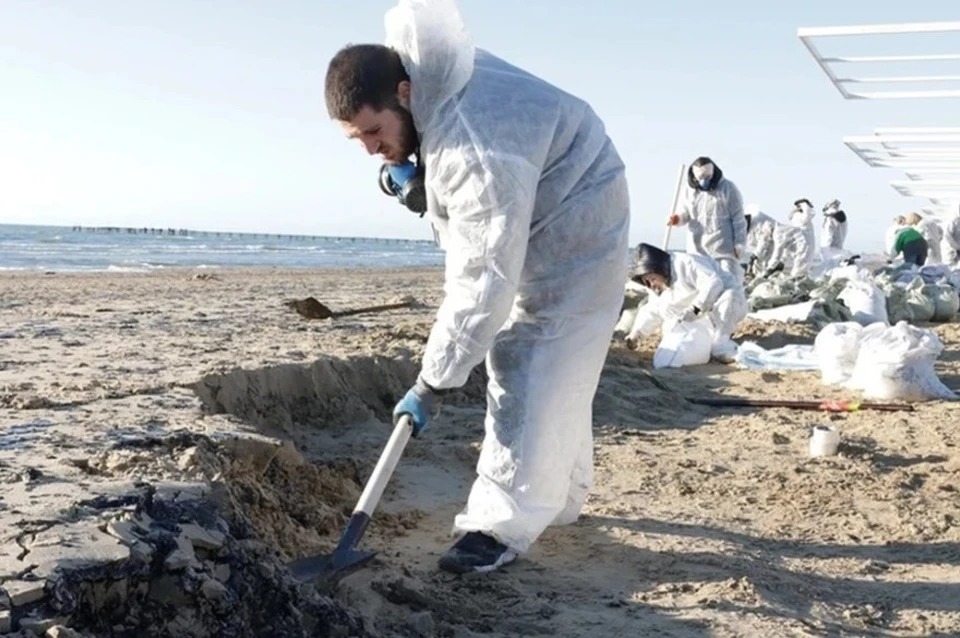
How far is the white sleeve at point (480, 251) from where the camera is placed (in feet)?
10.0

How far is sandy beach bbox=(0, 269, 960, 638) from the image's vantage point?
240 centimetres

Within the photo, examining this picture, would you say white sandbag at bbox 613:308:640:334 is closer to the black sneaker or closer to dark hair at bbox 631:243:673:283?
dark hair at bbox 631:243:673:283

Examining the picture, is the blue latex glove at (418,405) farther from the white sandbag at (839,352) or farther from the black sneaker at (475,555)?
the white sandbag at (839,352)

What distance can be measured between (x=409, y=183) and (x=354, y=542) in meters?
1.13

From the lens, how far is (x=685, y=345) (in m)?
8.01

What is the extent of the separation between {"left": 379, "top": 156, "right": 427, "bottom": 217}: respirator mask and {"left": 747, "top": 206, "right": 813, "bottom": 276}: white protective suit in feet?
39.0

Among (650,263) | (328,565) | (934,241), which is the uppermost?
(934,241)

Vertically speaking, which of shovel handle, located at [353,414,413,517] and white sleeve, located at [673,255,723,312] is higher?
white sleeve, located at [673,255,723,312]

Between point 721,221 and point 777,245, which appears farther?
point 777,245

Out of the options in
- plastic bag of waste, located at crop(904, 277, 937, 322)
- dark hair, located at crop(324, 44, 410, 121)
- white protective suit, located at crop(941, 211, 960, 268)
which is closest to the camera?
dark hair, located at crop(324, 44, 410, 121)

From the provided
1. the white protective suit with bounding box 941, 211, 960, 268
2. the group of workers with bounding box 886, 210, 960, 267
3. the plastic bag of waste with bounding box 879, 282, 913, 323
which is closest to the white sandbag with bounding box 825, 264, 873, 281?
the plastic bag of waste with bounding box 879, 282, 913, 323

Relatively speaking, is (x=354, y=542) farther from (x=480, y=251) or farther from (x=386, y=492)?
(x=386, y=492)

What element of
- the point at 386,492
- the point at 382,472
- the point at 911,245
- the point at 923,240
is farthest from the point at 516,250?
the point at 923,240

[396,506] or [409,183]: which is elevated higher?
[409,183]
